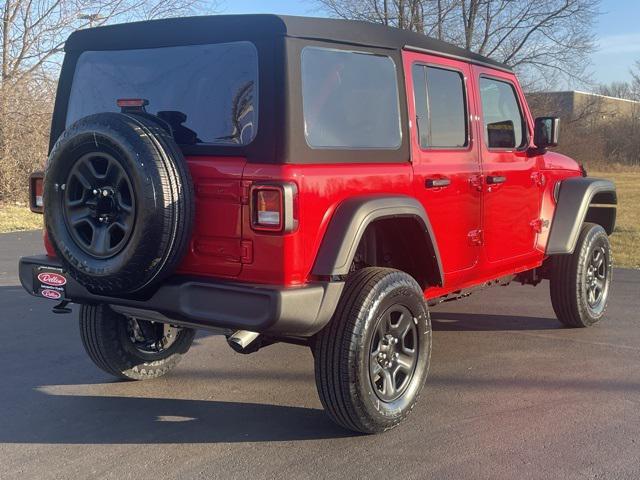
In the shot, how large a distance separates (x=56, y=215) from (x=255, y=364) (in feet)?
6.44

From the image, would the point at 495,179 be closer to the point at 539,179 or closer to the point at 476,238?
the point at 476,238

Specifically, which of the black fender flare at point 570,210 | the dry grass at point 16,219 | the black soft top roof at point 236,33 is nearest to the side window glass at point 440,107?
the black soft top roof at point 236,33

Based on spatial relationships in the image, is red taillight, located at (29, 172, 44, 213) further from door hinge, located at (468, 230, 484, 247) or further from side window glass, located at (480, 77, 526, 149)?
side window glass, located at (480, 77, 526, 149)

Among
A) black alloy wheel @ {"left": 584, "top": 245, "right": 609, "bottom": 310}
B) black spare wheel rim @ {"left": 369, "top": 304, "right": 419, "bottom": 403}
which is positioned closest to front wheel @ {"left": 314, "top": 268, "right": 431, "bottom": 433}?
black spare wheel rim @ {"left": 369, "top": 304, "right": 419, "bottom": 403}

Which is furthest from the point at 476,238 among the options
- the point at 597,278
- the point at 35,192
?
the point at 35,192

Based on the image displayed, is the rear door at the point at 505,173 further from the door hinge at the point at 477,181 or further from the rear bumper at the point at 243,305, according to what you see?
the rear bumper at the point at 243,305

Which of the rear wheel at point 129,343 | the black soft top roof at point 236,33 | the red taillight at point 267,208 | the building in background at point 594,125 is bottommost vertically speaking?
the rear wheel at point 129,343

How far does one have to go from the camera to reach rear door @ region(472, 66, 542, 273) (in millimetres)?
4797

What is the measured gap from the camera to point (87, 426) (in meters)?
3.91

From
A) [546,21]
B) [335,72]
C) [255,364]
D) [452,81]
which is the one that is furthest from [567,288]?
[546,21]

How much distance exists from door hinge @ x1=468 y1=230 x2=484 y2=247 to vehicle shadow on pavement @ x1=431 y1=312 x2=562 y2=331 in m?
1.53

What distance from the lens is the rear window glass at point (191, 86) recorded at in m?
3.47

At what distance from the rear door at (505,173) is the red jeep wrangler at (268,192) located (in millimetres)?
344

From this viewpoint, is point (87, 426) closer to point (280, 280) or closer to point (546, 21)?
point (280, 280)
